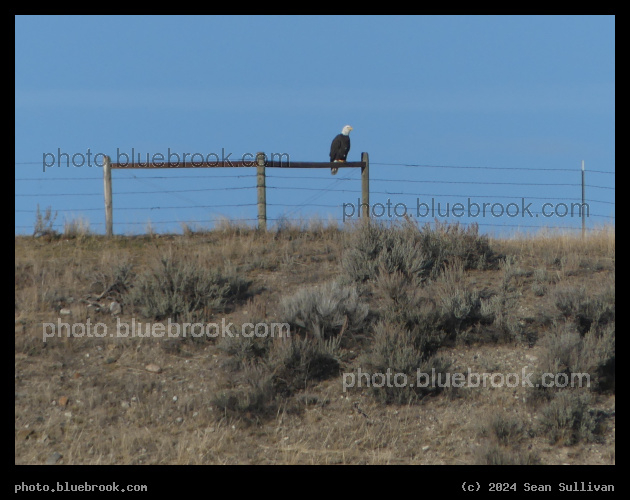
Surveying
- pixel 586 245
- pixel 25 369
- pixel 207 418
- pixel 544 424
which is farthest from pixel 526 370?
pixel 25 369

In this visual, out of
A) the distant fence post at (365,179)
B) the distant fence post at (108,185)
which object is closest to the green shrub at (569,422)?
the distant fence post at (365,179)

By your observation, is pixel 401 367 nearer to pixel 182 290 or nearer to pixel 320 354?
pixel 320 354

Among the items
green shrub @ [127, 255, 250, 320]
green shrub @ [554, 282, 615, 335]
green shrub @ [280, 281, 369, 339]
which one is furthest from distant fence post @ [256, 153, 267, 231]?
green shrub @ [554, 282, 615, 335]

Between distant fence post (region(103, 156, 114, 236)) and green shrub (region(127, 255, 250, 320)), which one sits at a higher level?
distant fence post (region(103, 156, 114, 236))

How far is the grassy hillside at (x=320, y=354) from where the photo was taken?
25.4 feet

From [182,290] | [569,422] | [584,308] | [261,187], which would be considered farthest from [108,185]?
[569,422]

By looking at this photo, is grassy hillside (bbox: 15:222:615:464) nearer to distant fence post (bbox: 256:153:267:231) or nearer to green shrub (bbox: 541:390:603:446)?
green shrub (bbox: 541:390:603:446)

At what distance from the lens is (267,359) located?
29.0 feet

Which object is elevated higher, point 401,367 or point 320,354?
point 320,354

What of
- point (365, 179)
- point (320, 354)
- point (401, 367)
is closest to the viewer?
point (401, 367)

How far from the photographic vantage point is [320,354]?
8.91m

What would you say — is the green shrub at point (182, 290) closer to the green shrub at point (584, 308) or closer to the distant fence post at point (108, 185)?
the distant fence post at point (108, 185)

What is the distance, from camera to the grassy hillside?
25.4 ft

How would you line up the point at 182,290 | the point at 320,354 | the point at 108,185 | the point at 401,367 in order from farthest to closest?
the point at 108,185, the point at 182,290, the point at 320,354, the point at 401,367
